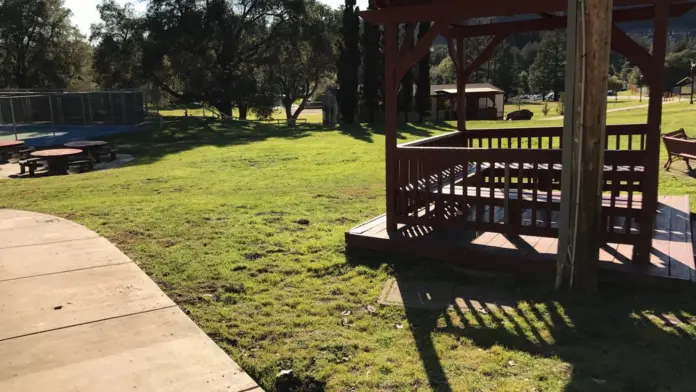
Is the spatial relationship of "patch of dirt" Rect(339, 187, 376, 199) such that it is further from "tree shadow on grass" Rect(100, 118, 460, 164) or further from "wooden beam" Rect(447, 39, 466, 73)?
"tree shadow on grass" Rect(100, 118, 460, 164)

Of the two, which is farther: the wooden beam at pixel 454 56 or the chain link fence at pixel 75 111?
the chain link fence at pixel 75 111

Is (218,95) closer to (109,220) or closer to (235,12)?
(235,12)

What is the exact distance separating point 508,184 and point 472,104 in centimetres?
3653

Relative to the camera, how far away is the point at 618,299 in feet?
14.5

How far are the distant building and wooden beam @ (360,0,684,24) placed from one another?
33138 millimetres

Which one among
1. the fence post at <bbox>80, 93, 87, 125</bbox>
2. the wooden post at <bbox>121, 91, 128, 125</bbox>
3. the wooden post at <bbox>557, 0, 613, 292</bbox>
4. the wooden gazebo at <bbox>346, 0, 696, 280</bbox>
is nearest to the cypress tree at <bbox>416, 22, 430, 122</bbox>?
the wooden post at <bbox>121, 91, 128, 125</bbox>

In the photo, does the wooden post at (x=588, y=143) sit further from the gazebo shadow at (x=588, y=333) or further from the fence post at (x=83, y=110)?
the fence post at (x=83, y=110)

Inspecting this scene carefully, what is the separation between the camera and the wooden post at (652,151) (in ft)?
14.8

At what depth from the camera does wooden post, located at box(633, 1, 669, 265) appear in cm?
450

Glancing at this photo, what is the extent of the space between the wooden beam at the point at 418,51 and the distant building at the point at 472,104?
109 feet

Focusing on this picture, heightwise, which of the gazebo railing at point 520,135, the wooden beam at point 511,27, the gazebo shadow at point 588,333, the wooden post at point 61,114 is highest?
the wooden beam at point 511,27

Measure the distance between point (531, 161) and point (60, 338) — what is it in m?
4.19

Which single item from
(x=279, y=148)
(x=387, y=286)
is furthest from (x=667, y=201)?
(x=279, y=148)

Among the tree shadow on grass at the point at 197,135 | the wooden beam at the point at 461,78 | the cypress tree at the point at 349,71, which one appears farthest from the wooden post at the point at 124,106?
the wooden beam at the point at 461,78
